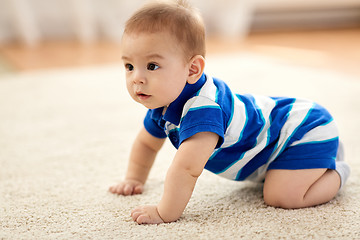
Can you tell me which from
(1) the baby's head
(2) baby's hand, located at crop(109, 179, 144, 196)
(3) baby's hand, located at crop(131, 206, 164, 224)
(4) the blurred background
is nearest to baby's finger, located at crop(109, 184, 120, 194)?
(2) baby's hand, located at crop(109, 179, 144, 196)

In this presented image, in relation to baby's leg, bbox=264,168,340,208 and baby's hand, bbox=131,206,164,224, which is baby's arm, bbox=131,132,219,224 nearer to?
baby's hand, bbox=131,206,164,224

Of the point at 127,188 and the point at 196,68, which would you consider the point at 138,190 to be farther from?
the point at 196,68

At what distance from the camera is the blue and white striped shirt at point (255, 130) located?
2.33 ft

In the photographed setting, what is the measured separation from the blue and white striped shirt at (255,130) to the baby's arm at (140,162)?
1.2 inches

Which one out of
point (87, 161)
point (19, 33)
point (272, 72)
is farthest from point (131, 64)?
point (19, 33)

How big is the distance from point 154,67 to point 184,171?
0.18 meters

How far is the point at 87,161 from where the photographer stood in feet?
3.20

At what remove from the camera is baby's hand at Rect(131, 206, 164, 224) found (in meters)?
0.69

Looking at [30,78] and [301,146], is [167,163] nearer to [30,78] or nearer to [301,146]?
[301,146]

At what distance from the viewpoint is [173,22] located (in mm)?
655

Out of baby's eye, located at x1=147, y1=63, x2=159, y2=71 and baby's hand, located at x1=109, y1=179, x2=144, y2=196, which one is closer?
baby's eye, located at x1=147, y1=63, x2=159, y2=71

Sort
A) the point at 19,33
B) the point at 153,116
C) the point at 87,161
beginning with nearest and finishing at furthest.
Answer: the point at 153,116 < the point at 87,161 < the point at 19,33

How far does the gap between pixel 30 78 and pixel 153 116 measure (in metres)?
1.20

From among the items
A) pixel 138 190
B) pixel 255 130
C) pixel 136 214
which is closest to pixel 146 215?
pixel 136 214
